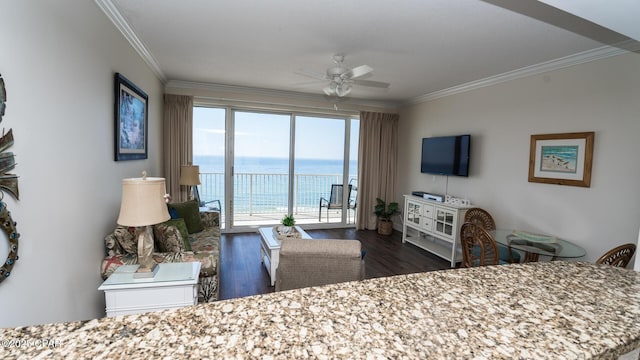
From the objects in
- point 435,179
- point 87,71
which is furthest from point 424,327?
point 435,179

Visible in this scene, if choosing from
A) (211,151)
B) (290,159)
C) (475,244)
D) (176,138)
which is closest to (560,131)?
(475,244)

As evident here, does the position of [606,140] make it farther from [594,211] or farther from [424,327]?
[424,327]

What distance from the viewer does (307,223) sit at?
5.75m

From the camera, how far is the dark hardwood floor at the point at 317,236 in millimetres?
3182

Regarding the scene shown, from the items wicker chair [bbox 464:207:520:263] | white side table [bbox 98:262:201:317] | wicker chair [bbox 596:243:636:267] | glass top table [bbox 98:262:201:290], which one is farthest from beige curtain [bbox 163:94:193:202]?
wicker chair [bbox 596:243:636:267]

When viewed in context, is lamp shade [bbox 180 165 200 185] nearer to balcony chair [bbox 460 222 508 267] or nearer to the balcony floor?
the balcony floor

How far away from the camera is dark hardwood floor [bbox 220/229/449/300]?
3.18m

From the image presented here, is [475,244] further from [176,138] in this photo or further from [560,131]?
[176,138]

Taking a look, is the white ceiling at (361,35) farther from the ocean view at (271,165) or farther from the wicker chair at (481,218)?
the wicker chair at (481,218)

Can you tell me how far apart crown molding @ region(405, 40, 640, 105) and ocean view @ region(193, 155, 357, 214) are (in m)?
2.42

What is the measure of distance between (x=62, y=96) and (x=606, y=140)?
435cm

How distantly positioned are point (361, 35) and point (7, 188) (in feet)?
8.70

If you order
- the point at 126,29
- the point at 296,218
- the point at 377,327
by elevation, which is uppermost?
the point at 126,29

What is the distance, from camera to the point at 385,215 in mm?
5527
